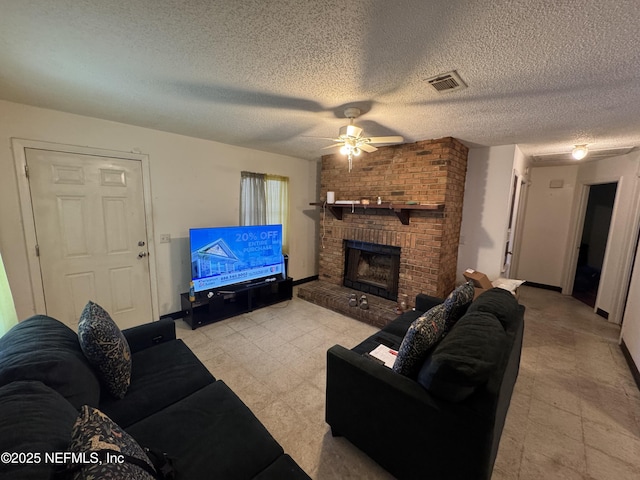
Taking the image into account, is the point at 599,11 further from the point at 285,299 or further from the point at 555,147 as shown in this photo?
the point at 285,299

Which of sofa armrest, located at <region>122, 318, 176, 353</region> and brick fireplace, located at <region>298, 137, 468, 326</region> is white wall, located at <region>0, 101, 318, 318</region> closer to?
brick fireplace, located at <region>298, 137, 468, 326</region>

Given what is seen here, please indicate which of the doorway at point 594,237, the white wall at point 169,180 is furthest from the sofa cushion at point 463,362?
the doorway at point 594,237

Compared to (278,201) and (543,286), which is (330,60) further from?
(543,286)

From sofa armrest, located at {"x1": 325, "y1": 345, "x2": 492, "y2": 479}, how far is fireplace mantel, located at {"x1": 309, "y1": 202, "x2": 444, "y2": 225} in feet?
7.05

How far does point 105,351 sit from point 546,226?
6.44 metres

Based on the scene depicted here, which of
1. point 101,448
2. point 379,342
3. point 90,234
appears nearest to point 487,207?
point 379,342

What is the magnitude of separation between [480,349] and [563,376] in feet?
6.58

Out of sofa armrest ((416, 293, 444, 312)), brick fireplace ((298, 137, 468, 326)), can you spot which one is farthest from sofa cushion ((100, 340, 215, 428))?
brick fireplace ((298, 137, 468, 326))

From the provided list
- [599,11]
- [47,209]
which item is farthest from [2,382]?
[599,11]

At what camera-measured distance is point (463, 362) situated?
3.85 feet

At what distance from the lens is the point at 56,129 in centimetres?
246

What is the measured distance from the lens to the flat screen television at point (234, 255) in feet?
10.5

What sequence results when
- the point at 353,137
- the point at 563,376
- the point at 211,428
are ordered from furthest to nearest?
the point at 563,376 < the point at 353,137 < the point at 211,428

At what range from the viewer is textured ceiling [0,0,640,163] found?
1115 millimetres
